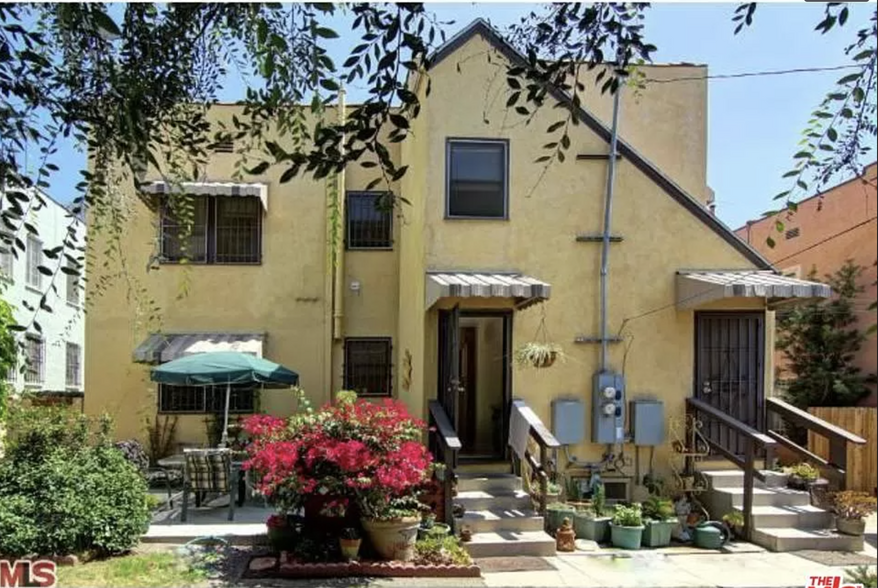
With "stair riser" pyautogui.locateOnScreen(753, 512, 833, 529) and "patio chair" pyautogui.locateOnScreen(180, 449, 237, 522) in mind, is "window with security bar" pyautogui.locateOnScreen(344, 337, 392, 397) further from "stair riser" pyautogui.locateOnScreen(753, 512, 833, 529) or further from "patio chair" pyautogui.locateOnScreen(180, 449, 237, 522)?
"stair riser" pyautogui.locateOnScreen(753, 512, 833, 529)

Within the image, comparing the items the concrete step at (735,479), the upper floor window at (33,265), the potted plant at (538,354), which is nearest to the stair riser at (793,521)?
the concrete step at (735,479)

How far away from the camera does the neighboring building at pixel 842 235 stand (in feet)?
6.79

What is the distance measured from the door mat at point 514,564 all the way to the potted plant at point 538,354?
8.23 ft

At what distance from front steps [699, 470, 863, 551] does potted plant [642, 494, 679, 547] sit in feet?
3.17

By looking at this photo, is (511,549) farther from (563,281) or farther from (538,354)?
(563,281)

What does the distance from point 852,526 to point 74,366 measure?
20.4 meters

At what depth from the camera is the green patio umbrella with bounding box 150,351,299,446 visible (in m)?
9.52

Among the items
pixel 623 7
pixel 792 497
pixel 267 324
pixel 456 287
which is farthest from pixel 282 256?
pixel 623 7

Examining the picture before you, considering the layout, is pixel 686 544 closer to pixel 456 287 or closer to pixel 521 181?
pixel 456 287

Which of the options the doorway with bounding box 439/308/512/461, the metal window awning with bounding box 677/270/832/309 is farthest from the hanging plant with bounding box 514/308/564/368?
the metal window awning with bounding box 677/270/832/309

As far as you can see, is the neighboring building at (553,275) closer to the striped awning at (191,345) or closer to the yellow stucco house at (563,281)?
the yellow stucco house at (563,281)

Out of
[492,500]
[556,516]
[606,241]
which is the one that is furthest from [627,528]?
[606,241]

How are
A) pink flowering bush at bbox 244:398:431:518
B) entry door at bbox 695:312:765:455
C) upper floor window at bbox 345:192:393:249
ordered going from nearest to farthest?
pink flowering bush at bbox 244:398:431:518, entry door at bbox 695:312:765:455, upper floor window at bbox 345:192:393:249

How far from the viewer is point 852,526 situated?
8.41 m
